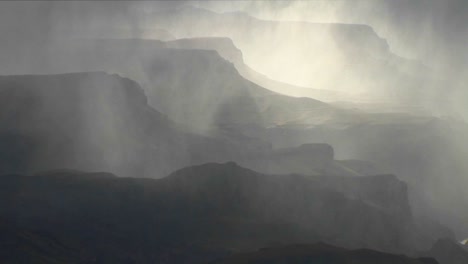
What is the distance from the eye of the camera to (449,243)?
2958 inches

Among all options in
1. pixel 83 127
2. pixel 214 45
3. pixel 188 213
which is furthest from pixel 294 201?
pixel 214 45

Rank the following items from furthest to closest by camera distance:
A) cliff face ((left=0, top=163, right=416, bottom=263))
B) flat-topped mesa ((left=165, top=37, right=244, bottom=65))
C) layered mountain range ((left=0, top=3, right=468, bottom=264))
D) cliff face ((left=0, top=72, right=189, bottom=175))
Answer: flat-topped mesa ((left=165, top=37, right=244, bottom=65)), cliff face ((left=0, top=72, right=189, bottom=175)), layered mountain range ((left=0, top=3, right=468, bottom=264)), cliff face ((left=0, top=163, right=416, bottom=263))

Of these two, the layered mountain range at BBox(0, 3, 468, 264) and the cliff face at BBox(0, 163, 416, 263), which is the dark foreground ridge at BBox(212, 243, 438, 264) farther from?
the cliff face at BBox(0, 163, 416, 263)

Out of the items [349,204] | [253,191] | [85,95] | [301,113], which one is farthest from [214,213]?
[301,113]

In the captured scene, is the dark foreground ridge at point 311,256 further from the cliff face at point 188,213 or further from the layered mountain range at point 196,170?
the cliff face at point 188,213

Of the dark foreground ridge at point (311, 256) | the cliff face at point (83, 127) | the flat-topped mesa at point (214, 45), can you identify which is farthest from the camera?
the flat-topped mesa at point (214, 45)

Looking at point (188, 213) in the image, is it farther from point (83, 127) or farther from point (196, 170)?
point (83, 127)

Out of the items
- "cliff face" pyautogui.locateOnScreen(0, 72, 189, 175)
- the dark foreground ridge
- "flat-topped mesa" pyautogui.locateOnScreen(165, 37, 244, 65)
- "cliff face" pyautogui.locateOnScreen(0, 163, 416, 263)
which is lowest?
the dark foreground ridge

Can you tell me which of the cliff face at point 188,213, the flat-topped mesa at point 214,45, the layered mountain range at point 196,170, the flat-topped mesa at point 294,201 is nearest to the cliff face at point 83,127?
the layered mountain range at point 196,170

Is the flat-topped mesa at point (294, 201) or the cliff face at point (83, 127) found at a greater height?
the cliff face at point (83, 127)

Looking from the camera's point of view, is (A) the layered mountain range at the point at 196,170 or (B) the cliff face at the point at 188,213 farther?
(A) the layered mountain range at the point at 196,170

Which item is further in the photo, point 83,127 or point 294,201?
point 83,127

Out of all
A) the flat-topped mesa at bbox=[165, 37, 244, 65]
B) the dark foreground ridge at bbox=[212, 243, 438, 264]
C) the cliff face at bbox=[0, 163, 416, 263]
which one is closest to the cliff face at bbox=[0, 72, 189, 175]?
the cliff face at bbox=[0, 163, 416, 263]

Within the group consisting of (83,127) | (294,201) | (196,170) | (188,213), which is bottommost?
(188,213)
